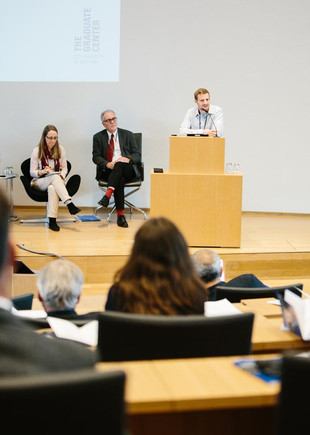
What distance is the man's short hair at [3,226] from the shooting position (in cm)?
102

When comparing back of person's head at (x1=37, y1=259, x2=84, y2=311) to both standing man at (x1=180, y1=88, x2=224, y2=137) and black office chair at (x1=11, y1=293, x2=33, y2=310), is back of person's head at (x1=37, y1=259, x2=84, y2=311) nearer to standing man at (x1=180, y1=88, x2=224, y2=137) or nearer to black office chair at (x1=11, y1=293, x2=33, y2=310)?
black office chair at (x1=11, y1=293, x2=33, y2=310)

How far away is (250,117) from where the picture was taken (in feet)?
23.7

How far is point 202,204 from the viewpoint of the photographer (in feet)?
17.2

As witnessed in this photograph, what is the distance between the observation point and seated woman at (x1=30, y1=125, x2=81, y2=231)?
19.8 feet

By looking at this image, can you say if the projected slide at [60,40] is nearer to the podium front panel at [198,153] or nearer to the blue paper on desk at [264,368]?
the podium front panel at [198,153]

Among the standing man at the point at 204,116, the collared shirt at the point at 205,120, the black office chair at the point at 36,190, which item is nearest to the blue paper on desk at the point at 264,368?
the standing man at the point at 204,116

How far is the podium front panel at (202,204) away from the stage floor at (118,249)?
0.15 meters

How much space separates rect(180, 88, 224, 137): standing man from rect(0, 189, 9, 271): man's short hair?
15.4ft

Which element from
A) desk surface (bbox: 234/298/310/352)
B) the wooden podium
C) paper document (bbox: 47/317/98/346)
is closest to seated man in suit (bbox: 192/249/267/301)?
desk surface (bbox: 234/298/310/352)

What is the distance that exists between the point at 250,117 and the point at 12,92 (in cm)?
275

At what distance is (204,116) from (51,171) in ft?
5.29

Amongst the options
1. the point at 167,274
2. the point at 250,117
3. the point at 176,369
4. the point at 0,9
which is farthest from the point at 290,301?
the point at 0,9

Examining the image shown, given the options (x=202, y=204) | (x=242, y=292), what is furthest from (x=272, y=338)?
(x=202, y=204)

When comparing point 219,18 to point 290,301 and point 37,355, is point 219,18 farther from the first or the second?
point 37,355
